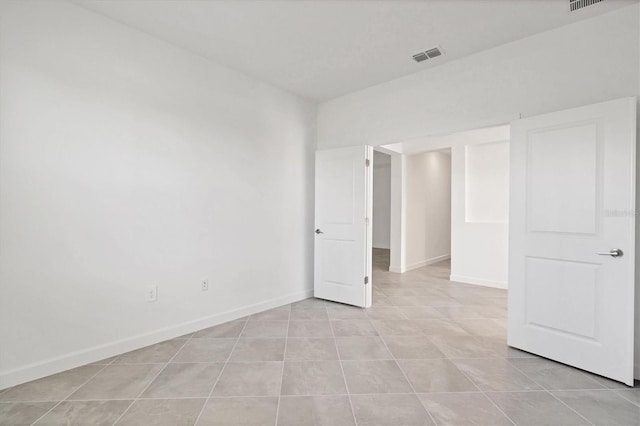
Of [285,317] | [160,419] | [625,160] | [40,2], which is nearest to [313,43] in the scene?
[40,2]

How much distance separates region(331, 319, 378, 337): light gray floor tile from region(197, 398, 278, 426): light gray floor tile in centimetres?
122

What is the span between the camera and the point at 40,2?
2.20 meters

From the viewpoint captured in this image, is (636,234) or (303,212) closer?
(636,234)

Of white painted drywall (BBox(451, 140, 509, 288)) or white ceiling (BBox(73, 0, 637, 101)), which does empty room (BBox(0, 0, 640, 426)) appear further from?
white painted drywall (BBox(451, 140, 509, 288))

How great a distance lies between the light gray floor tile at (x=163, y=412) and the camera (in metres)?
1.72

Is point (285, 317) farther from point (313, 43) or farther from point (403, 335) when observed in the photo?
point (313, 43)

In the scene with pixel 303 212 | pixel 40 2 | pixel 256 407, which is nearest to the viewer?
→ pixel 256 407

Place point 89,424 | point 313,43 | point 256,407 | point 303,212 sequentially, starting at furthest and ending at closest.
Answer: point 303,212 → point 313,43 → point 256,407 → point 89,424

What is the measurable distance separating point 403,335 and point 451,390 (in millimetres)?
953

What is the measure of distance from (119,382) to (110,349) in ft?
1.63

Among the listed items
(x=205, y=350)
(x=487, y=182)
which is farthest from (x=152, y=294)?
(x=487, y=182)

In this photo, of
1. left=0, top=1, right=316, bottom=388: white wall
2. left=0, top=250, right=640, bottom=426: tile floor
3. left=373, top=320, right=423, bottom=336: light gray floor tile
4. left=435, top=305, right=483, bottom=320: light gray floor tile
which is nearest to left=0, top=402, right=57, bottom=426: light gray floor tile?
left=0, top=250, right=640, bottom=426: tile floor

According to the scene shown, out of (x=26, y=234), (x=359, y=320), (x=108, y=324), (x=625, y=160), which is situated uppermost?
(x=625, y=160)

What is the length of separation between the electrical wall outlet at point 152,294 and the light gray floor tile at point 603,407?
320cm
